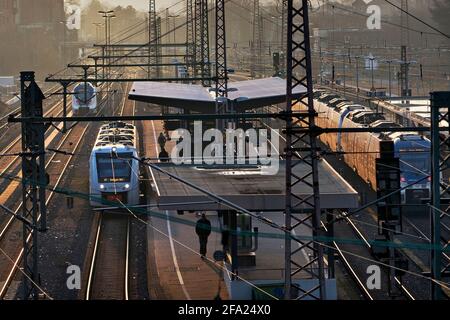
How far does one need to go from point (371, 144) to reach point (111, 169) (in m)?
7.25

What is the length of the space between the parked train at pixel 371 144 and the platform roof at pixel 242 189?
A: 1.40m

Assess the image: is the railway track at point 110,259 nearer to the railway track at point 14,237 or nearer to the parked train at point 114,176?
the parked train at point 114,176

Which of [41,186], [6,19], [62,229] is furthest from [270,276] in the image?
[6,19]

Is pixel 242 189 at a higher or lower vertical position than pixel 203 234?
higher

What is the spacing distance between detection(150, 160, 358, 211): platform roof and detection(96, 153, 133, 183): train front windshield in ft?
12.0

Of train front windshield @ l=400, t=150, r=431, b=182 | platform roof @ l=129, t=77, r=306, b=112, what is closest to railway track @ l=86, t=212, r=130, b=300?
platform roof @ l=129, t=77, r=306, b=112

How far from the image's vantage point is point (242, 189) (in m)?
15.2

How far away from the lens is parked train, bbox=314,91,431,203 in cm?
2174

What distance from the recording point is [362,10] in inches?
3826

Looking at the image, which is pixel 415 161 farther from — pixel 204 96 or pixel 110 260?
pixel 204 96

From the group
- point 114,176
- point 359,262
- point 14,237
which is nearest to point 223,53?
point 114,176

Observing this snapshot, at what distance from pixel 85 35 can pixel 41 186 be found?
456ft

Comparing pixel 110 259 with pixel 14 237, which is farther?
pixel 14 237
